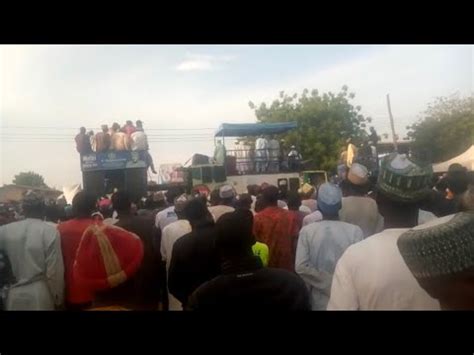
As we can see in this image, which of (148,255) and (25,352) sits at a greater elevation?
(148,255)

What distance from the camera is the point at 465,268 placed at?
1.21 metres

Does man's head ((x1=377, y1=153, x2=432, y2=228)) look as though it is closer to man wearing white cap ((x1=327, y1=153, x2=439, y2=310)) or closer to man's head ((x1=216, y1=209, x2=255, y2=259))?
man wearing white cap ((x1=327, y1=153, x2=439, y2=310))

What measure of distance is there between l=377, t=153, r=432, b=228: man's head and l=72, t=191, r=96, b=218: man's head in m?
1.97

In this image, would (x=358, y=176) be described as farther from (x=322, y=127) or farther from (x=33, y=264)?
(x=322, y=127)

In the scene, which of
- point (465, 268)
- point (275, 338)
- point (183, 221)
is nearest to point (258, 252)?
point (275, 338)

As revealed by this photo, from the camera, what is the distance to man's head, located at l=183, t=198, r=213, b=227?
339cm

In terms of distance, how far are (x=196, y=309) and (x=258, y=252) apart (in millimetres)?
1351

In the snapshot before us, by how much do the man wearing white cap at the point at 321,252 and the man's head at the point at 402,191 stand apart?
863 millimetres

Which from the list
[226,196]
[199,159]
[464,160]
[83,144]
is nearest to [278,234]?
[226,196]

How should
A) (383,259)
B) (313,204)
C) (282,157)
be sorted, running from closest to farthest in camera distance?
(383,259)
(313,204)
(282,157)

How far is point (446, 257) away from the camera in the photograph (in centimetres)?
120
